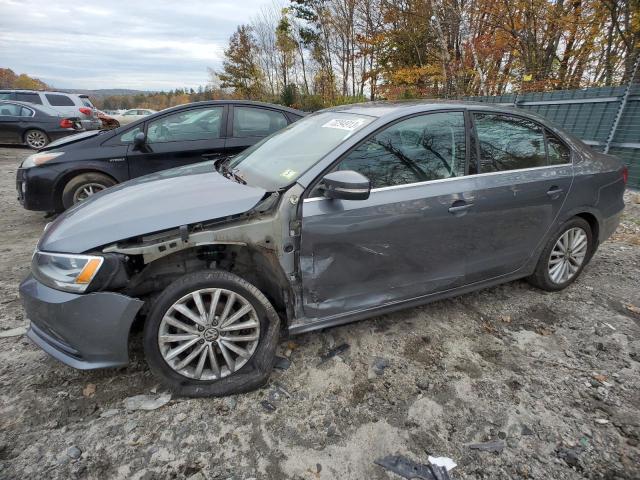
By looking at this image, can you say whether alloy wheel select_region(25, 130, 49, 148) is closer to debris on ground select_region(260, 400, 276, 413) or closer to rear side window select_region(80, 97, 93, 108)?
rear side window select_region(80, 97, 93, 108)

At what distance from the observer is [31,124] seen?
11156 millimetres

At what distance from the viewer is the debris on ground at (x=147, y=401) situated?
2043 mm

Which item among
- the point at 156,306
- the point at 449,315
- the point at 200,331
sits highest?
the point at 156,306

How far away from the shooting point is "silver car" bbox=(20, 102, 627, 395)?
6.31 ft

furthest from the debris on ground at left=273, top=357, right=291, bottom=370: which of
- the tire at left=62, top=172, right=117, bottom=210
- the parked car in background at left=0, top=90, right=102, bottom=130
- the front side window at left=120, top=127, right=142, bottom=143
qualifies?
the parked car in background at left=0, top=90, right=102, bottom=130

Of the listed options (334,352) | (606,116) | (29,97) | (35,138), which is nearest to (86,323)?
(334,352)

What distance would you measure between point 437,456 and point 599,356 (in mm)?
1547

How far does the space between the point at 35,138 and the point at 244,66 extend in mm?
22098

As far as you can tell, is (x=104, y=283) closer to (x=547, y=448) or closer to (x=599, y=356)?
(x=547, y=448)

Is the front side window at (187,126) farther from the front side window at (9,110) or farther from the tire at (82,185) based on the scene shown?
the front side window at (9,110)

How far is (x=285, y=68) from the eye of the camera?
2914 cm

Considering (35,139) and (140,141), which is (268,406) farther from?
(35,139)

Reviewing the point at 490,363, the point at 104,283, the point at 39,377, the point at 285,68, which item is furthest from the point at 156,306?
the point at 285,68

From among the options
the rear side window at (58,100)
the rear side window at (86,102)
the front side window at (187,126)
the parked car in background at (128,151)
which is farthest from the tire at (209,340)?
the rear side window at (86,102)
